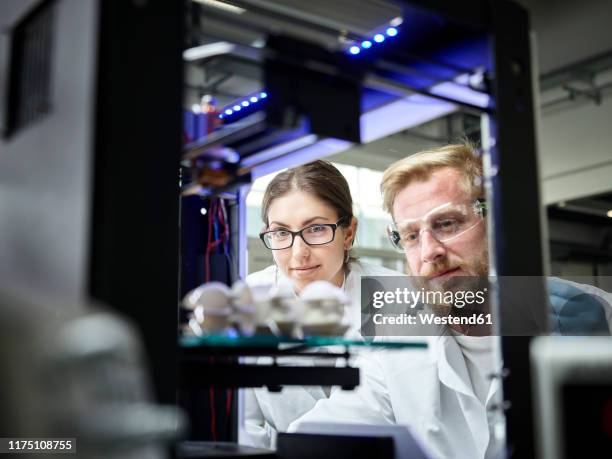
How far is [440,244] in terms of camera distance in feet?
6.01

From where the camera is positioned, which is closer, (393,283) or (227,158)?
(227,158)

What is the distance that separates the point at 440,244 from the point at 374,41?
2.15 feet

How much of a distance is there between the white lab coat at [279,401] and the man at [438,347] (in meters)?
0.05

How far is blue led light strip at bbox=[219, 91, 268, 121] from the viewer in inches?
68.2

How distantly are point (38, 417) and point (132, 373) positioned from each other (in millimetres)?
85

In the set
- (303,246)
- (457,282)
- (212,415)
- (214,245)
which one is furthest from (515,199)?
(212,415)

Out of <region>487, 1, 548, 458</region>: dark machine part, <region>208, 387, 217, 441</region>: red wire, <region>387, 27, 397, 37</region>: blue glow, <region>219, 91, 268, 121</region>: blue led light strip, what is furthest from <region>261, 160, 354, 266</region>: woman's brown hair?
<region>487, 1, 548, 458</region>: dark machine part

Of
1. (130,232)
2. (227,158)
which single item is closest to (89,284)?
(130,232)

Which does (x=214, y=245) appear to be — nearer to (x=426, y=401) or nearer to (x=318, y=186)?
(x=318, y=186)

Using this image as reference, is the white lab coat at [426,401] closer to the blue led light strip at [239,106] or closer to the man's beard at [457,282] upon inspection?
the man's beard at [457,282]

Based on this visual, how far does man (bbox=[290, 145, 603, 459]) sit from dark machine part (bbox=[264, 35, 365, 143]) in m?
0.81

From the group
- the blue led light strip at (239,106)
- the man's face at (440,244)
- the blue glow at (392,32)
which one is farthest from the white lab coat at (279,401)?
the blue glow at (392,32)

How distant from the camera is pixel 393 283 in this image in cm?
195

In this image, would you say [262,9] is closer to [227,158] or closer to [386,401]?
[386,401]
